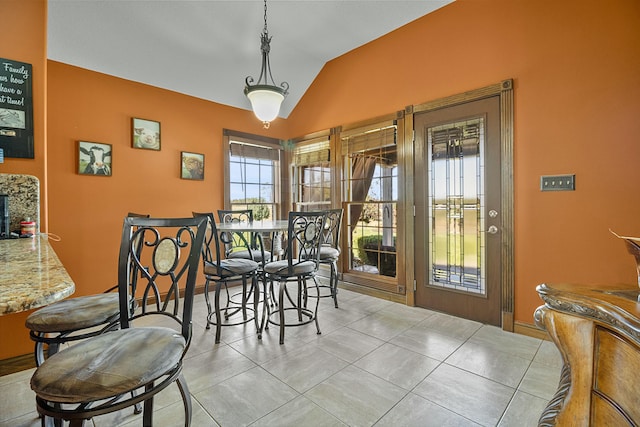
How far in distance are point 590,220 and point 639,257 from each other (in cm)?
180

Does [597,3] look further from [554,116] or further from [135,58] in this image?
[135,58]

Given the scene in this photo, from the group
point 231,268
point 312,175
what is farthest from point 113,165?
point 312,175

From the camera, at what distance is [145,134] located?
345cm

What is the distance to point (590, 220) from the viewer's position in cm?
227

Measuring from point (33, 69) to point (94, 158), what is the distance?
1.08m

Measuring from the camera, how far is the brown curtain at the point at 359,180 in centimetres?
388

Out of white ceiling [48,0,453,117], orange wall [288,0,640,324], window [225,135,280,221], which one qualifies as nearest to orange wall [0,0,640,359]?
orange wall [288,0,640,324]

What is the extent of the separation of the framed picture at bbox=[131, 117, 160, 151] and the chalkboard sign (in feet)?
3.85

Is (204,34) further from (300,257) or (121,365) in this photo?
(121,365)

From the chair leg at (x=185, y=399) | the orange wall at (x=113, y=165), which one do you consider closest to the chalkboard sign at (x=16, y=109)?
the orange wall at (x=113, y=165)

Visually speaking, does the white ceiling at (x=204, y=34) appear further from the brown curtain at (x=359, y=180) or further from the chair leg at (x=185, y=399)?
the chair leg at (x=185, y=399)

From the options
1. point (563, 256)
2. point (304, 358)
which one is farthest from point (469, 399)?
point (563, 256)

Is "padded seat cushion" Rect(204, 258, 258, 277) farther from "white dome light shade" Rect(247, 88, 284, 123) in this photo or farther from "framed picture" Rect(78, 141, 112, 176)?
"framed picture" Rect(78, 141, 112, 176)

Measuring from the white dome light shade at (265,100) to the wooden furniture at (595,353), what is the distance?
2373mm
